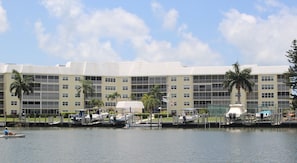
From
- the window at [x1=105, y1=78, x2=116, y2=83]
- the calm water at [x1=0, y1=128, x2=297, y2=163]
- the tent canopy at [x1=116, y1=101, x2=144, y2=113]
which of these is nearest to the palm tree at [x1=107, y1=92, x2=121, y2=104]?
the window at [x1=105, y1=78, x2=116, y2=83]

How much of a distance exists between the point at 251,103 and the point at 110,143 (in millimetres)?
93281

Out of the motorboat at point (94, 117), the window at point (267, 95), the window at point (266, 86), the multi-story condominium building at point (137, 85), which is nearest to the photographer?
the motorboat at point (94, 117)

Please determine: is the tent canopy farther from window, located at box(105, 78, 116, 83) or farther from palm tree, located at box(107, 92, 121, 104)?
window, located at box(105, 78, 116, 83)

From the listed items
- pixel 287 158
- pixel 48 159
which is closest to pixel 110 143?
pixel 48 159

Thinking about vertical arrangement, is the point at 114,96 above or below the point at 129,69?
below

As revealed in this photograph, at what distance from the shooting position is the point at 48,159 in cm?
5578

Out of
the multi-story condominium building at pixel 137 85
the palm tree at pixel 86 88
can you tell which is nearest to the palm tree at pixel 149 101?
the multi-story condominium building at pixel 137 85

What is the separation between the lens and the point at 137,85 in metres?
172

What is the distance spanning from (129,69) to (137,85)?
6301 millimetres

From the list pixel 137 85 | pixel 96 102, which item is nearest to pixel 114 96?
pixel 96 102

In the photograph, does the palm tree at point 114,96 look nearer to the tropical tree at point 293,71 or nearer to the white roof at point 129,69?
the white roof at point 129,69

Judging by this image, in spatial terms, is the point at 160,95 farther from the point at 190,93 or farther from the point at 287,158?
the point at 287,158

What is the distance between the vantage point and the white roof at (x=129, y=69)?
16150cm

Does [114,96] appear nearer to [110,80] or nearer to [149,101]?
[110,80]
